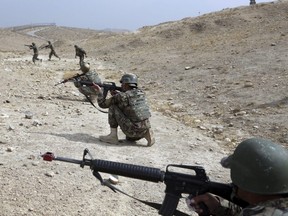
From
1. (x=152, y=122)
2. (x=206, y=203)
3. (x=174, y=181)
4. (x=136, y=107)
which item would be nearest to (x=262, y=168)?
(x=206, y=203)

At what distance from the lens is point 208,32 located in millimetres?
27031

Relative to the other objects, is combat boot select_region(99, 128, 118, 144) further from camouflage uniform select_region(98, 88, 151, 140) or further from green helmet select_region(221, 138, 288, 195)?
green helmet select_region(221, 138, 288, 195)

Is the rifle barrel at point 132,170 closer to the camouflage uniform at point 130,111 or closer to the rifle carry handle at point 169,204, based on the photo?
the rifle carry handle at point 169,204

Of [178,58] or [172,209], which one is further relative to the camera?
[178,58]

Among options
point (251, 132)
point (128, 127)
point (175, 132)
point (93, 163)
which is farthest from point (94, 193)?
point (251, 132)

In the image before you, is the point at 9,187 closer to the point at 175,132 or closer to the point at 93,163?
the point at 93,163

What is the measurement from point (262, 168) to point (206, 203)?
473 millimetres

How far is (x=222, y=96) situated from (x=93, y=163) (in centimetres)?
817

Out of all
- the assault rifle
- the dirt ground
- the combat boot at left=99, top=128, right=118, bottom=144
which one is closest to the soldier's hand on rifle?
the assault rifle

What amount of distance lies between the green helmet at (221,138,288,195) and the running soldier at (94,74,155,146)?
4.16 metres

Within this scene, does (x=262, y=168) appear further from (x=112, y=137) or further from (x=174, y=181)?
(x=112, y=137)

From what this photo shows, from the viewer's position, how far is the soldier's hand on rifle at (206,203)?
265 cm

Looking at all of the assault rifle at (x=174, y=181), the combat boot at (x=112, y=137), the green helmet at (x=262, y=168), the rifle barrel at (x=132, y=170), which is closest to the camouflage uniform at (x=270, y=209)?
the green helmet at (x=262, y=168)

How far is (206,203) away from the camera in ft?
8.72
